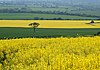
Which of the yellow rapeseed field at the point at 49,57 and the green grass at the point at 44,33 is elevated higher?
the yellow rapeseed field at the point at 49,57

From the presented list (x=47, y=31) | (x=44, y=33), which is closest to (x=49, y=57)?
(x=44, y=33)

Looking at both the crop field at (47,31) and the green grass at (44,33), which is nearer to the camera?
the green grass at (44,33)

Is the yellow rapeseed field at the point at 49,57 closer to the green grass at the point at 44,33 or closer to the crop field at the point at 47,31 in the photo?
the crop field at the point at 47,31

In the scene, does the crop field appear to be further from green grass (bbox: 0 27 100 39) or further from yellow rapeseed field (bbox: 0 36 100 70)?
yellow rapeseed field (bbox: 0 36 100 70)

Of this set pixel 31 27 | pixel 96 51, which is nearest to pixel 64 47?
pixel 96 51

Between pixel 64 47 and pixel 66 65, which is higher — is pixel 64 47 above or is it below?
below

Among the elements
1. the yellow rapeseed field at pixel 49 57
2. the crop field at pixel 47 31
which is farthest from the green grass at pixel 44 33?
the yellow rapeseed field at pixel 49 57

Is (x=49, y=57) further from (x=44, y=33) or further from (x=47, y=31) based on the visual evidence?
(x=47, y=31)

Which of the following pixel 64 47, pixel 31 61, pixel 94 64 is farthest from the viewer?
pixel 64 47

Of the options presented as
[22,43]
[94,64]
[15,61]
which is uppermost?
[94,64]

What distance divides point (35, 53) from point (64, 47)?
433 cm

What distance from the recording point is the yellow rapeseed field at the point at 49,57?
1576 centimetres

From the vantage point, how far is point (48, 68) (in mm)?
15172

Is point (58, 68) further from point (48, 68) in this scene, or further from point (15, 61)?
point (15, 61)
